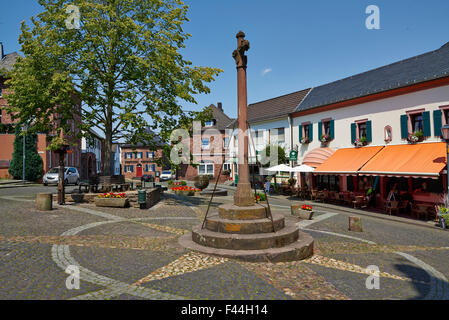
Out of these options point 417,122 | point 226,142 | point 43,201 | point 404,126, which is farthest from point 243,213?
point 226,142

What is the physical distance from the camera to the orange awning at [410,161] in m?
13.3

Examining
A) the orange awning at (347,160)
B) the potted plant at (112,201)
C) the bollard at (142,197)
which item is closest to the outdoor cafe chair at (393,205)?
the orange awning at (347,160)

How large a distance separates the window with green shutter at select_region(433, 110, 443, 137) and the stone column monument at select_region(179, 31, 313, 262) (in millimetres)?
11460

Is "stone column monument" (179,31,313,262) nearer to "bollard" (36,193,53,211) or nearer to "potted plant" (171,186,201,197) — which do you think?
"bollard" (36,193,53,211)

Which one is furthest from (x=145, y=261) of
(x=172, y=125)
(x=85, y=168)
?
(x=85, y=168)

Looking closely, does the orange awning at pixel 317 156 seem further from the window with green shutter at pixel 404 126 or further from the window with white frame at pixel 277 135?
the window with green shutter at pixel 404 126

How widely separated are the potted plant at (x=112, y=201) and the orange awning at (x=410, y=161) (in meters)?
12.3

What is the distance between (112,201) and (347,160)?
45.0ft

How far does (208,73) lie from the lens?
A: 14.3 m

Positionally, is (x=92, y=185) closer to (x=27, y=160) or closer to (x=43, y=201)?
(x=43, y=201)

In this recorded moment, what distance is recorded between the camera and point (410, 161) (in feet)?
47.9

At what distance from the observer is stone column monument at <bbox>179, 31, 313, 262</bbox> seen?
22.0 feet

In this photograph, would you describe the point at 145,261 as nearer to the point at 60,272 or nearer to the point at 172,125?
the point at 60,272
